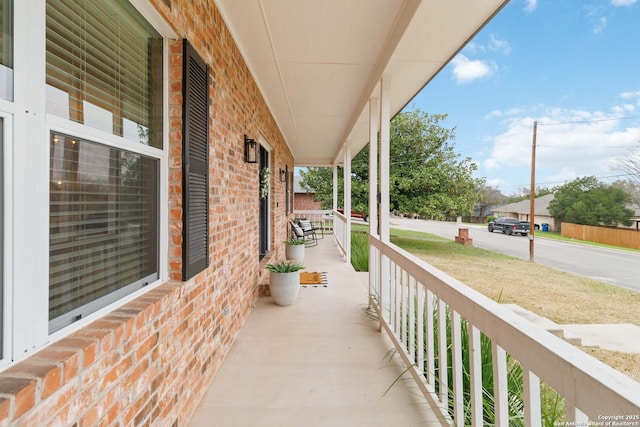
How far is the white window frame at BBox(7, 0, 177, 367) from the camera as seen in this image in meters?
0.84

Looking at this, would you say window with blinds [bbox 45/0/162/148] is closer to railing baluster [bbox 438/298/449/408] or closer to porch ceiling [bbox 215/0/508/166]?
porch ceiling [bbox 215/0/508/166]

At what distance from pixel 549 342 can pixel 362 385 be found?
148cm

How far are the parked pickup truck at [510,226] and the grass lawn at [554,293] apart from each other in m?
0.33

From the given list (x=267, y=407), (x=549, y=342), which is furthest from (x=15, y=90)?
(x=267, y=407)

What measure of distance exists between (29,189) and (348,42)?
8.06 feet

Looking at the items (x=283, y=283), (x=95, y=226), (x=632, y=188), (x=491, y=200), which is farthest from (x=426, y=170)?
(x=95, y=226)

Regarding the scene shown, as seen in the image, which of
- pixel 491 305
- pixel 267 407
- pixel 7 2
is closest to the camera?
pixel 7 2

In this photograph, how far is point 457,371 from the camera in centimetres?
155

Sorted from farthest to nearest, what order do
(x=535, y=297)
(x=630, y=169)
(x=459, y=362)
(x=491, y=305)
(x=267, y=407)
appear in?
1. (x=535, y=297)
2. (x=267, y=407)
3. (x=459, y=362)
4. (x=630, y=169)
5. (x=491, y=305)

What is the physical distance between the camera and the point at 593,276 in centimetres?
199

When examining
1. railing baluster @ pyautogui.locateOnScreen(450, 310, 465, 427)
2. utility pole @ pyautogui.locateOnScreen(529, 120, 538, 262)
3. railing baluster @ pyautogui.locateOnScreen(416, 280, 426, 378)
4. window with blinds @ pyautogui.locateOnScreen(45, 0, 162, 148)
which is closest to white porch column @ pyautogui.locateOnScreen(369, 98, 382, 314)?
railing baluster @ pyautogui.locateOnScreen(416, 280, 426, 378)

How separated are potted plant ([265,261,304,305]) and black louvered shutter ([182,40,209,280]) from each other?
5.31ft

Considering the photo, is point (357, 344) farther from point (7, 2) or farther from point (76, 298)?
point (7, 2)

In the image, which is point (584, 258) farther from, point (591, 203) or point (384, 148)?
point (384, 148)
